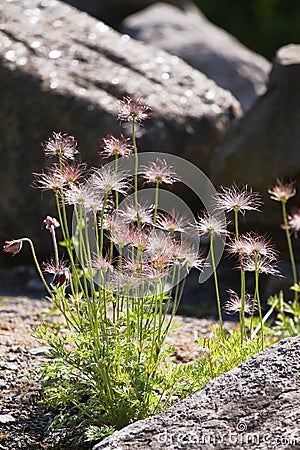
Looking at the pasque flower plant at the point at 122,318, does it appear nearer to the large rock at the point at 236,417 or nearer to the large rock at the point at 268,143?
the large rock at the point at 236,417

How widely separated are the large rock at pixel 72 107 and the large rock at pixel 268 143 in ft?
1.06

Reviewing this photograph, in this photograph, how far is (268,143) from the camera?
588cm

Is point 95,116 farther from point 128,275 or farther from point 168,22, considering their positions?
point 168,22

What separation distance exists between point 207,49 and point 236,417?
24.9ft

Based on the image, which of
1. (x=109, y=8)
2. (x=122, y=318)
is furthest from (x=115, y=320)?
(x=109, y=8)

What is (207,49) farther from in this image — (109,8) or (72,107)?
(72,107)

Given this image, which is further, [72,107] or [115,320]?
[72,107]

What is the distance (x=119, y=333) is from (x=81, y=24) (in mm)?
4923

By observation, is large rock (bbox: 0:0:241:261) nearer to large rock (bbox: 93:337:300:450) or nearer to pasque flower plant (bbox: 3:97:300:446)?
pasque flower plant (bbox: 3:97:300:446)

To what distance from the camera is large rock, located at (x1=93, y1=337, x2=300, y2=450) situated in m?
2.24

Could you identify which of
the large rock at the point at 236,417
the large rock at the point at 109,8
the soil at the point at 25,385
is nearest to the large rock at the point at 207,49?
the large rock at the point at 109,8

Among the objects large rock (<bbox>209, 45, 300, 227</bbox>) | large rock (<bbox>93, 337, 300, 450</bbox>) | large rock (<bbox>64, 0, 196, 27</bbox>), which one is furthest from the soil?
large rock (<bbox>64, 0, 196, 27</bbox>)

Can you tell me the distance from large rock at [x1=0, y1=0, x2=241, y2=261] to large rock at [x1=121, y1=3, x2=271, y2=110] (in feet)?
6.88

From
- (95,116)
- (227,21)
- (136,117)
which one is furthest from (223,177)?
(227,21)
